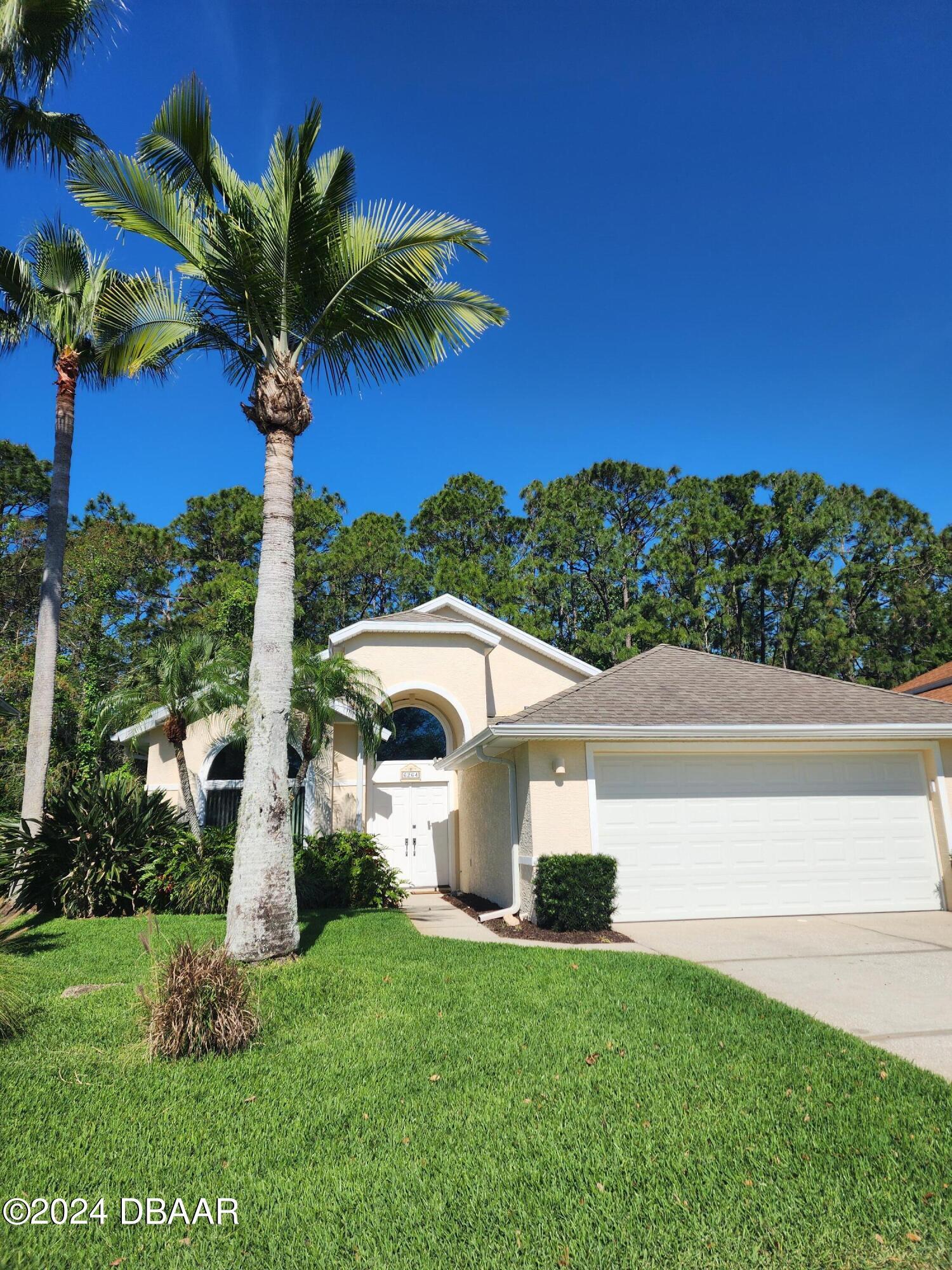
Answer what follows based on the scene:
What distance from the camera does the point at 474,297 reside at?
9312mm

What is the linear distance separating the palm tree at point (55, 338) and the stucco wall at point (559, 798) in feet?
27.6

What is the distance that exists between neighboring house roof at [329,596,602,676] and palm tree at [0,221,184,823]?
5.47m

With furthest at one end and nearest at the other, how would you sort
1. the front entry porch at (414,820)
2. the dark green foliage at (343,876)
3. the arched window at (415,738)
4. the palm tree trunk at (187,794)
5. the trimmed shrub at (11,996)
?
the arched window at (415,738), the front entry porch at (414,820), the palm tree trunk at (187,794), the dark green foliage at (343,876), the trimmed shrub at (11,996)

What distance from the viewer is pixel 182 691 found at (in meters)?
12.4

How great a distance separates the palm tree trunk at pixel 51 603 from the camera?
1188 centimetres

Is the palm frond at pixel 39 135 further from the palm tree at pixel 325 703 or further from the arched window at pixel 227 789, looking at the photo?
the arched window at pixel 227 789

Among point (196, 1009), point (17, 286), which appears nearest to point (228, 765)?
point (17, 286)

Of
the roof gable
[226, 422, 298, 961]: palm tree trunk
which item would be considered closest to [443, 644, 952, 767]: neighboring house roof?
[226, 422, 298, 961]: palm tree trunk

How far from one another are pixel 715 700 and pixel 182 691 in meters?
9.37

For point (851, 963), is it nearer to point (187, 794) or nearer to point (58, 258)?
point (187, 794)

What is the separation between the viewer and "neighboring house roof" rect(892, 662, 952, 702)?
772 inches

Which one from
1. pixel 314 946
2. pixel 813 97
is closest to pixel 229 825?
pixel 314 946

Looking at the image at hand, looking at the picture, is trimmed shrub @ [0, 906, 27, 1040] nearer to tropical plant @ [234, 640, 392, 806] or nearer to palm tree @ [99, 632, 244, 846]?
palm tree @ [99, 632, 244, 846]

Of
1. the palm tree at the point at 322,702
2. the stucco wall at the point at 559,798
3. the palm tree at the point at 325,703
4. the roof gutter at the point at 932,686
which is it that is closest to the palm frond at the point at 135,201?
the palm tree at the point at 322,702
